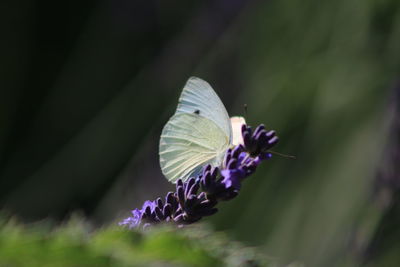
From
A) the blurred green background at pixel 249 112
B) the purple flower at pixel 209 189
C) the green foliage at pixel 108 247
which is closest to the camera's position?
the green foliage at pixel 108 247

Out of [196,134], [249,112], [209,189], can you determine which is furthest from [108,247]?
[249,112]

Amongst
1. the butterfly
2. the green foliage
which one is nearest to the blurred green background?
the butterfly

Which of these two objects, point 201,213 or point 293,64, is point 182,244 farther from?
point 293,64

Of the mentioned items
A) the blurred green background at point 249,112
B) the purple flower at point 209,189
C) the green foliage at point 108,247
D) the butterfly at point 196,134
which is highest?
the blurred green background at point 249,112

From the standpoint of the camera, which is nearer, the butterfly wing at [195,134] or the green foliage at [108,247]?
the green foliage at [108,247]

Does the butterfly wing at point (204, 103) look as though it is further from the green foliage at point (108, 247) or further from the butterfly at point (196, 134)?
the green foliage at point (108, 247)

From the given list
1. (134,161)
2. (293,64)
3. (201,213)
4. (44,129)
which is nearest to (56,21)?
(44,129)

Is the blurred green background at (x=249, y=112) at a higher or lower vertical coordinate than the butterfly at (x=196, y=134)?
higher

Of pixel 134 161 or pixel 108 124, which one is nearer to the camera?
pixel 134 161

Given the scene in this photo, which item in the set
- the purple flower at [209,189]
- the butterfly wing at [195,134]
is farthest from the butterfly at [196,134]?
the purple flower at [209,189]
